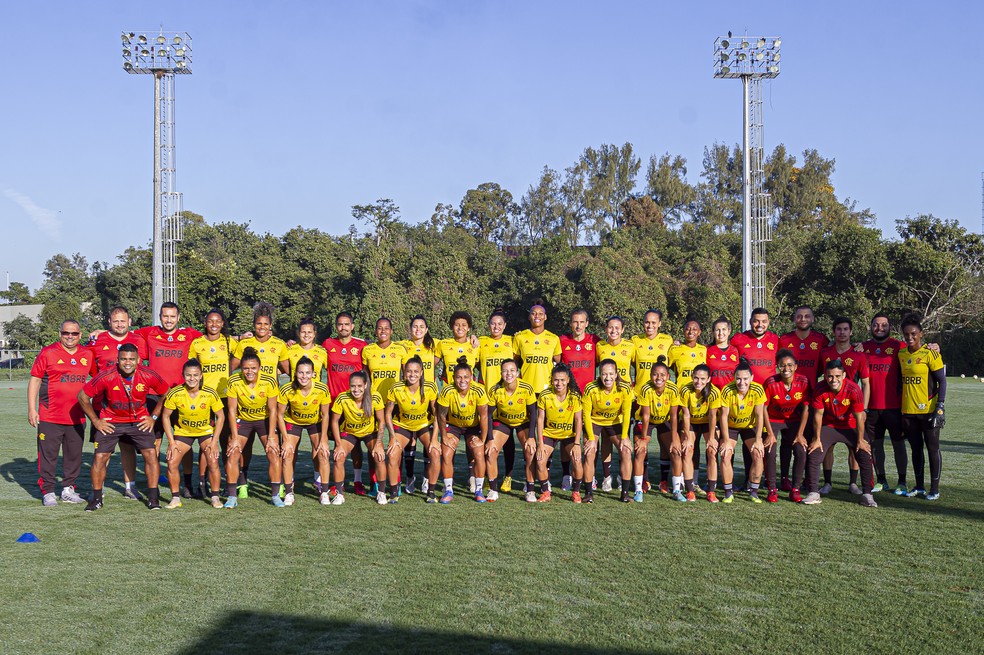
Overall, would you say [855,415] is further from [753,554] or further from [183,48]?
[183,48]

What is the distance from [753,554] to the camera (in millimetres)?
5664

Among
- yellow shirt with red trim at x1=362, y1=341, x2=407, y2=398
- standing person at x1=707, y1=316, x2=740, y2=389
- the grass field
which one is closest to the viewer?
the grass field

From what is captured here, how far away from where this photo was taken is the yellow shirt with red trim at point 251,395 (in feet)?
24.3

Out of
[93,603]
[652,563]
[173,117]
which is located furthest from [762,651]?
[173,117]

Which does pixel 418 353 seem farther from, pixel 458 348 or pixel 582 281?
pixel 582 281

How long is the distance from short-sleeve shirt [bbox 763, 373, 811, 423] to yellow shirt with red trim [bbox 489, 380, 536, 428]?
6.93 feet

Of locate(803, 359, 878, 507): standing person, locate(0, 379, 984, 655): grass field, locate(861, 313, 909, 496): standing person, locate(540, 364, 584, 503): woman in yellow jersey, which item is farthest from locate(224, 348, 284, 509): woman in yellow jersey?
locate(861, 313, 909, 496): standing person

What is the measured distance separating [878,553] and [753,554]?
83 centimetres

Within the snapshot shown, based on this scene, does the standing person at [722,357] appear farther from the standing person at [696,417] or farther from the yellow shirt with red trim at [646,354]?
the yellow shirt with red trim at [646,354]

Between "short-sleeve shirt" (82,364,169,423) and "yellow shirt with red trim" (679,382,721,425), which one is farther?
"yellow shirt with red trim" (679,382,721,425)

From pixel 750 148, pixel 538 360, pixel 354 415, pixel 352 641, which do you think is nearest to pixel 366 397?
pixel 354 415

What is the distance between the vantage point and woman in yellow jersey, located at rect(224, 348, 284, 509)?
7316 mm

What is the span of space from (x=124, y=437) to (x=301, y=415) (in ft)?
4.90

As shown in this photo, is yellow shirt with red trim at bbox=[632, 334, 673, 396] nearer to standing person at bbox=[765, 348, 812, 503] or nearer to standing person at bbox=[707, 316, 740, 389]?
standing person at bbox=[707, 316, 740, 389]
